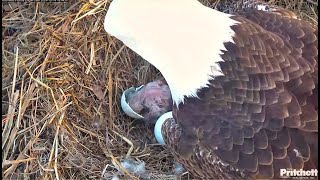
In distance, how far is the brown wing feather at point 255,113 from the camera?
1927 millimetres

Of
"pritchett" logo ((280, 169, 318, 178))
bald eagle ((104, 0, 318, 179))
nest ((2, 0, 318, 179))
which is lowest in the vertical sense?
nest ((2, 0, 318, 179))

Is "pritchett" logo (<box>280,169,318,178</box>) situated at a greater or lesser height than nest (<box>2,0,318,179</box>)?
greater

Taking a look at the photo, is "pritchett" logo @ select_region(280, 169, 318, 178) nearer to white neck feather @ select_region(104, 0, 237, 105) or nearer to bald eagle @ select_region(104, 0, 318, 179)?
bald eagle @ select_region(104, 0, 318, 179)

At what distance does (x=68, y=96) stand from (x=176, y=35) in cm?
60

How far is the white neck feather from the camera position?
78.1 inches

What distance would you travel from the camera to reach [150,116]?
2.42 m

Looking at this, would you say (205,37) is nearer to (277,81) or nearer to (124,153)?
(277,81)

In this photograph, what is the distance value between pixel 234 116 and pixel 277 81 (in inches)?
7.8

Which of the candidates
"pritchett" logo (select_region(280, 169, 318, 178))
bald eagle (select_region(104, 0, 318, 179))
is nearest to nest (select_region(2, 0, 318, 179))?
bald eagle (select_region(104, 0, 318, 179))

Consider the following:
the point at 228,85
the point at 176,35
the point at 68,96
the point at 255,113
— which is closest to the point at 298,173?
the point at 255,113

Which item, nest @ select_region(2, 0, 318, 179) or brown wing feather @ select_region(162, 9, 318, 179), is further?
nest @ select_region(2, 0, 318, 179)

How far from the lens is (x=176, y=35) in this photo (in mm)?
2031

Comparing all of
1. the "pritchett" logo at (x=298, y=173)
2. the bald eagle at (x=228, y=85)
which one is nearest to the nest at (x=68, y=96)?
the bald eagle at (x=228, y=85)

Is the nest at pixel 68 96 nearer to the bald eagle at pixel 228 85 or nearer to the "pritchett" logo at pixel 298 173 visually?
the bald eagle at pixel 228 85
